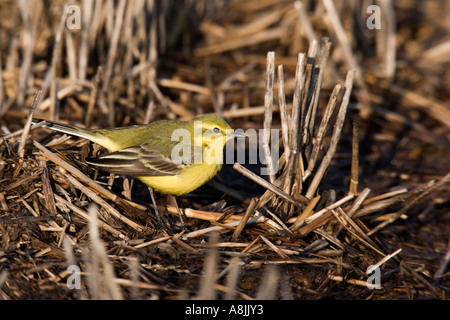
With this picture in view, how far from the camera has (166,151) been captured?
535cm

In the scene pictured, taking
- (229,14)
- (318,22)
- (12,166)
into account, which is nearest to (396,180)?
(318,22)

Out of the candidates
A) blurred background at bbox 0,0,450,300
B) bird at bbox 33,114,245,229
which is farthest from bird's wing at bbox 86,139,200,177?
blurred background at bbox 0,0,450,300

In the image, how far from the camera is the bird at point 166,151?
5.16 meters

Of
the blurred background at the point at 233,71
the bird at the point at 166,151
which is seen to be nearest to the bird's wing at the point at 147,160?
the bird at the point at 166,151

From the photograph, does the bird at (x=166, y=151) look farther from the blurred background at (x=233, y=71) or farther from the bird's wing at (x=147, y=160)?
the blurred background at (x=233, y=71)

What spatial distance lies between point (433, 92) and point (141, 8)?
4.85 meters

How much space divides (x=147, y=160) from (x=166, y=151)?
0.22 m

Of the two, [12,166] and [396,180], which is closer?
[12,166]

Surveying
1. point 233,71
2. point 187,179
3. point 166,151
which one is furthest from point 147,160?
point 233,71

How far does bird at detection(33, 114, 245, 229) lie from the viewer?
5.16 meters

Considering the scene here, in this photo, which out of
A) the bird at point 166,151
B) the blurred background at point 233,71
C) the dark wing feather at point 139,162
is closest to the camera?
the dark wing feather at point 139,162

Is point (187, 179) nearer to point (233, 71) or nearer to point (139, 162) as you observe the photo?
point (139, 162)
